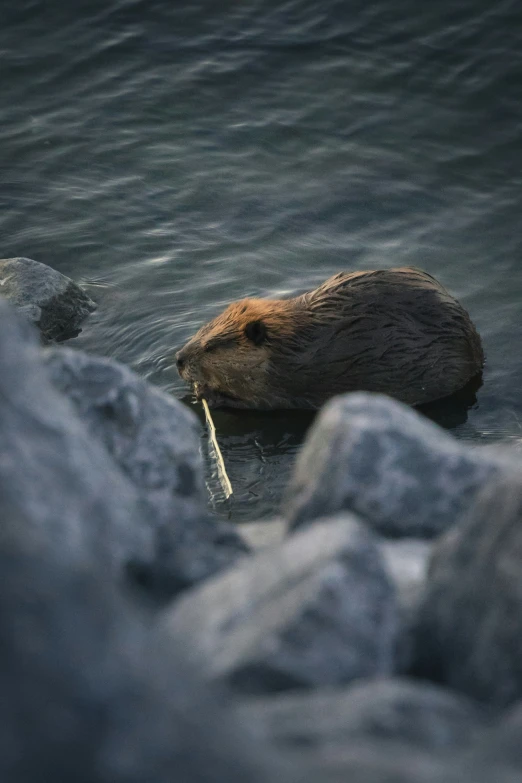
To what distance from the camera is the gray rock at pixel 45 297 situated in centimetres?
717

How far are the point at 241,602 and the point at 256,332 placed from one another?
437 centimetres

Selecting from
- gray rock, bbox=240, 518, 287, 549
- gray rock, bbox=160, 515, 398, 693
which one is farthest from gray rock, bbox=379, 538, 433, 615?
gray rock, bbox=240, 518, 287, 549

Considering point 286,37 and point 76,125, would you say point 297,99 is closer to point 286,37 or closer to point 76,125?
point 286,37

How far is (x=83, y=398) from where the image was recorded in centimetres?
296

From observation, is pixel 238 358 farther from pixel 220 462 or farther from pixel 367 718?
pixel 367 718

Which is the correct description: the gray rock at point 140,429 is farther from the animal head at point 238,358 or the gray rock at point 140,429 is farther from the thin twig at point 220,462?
the animal head at point 238,358

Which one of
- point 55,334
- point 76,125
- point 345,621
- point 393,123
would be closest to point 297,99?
point 393,123

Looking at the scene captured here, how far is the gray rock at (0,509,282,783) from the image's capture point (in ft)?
4.26

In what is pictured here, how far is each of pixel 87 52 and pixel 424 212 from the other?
4.42 m

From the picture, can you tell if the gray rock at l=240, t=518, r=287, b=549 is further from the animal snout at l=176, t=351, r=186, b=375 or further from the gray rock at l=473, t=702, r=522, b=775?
the animal snout at l=176, t=351, r=186, b=375

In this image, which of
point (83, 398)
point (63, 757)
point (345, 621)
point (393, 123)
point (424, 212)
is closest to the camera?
point (63, 757)

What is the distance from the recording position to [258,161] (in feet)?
29.5

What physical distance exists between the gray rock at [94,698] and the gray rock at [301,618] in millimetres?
549

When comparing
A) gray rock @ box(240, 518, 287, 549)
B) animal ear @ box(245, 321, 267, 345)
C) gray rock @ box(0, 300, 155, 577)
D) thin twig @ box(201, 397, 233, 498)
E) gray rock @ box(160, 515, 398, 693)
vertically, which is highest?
gray rock @ box(0, 300, 155, 577)
